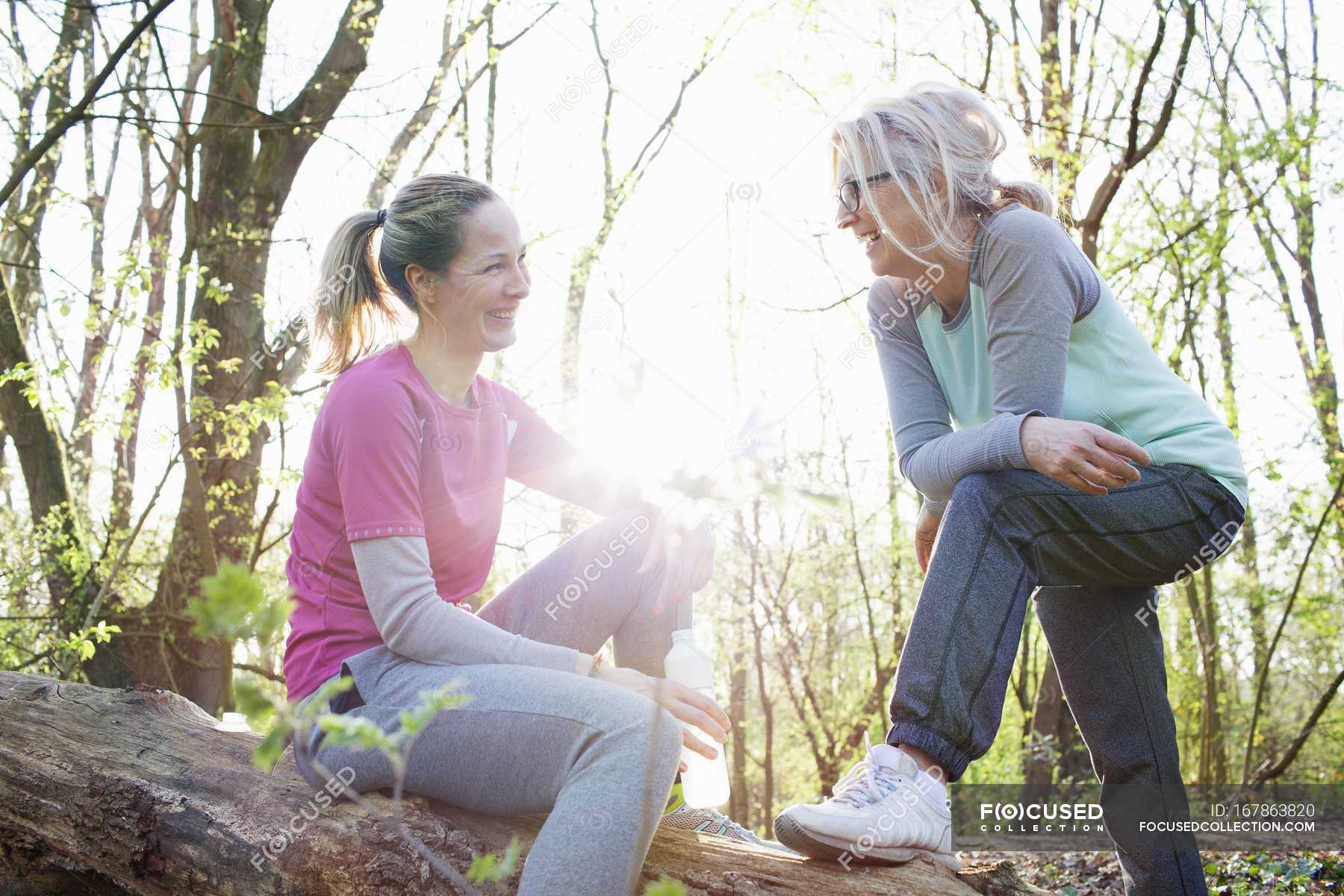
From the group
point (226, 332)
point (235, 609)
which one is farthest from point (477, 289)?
point (226, 332)

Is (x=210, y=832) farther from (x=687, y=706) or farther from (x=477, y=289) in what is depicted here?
(x=477, y=289)

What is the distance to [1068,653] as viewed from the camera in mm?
1817

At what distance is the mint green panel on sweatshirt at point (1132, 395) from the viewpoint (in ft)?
5.34

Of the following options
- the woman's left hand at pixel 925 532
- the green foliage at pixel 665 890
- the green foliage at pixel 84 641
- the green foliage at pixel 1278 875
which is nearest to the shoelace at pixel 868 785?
the woman's left hand at pixel 925 532

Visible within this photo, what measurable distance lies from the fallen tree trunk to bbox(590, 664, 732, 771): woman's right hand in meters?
0.23

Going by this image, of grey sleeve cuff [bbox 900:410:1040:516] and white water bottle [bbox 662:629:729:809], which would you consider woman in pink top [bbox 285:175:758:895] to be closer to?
white water bottle [bbox 662:629:729:809]

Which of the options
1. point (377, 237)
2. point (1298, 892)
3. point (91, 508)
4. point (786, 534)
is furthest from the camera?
point (786, 534)

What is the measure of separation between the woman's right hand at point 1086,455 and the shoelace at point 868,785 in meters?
0.52

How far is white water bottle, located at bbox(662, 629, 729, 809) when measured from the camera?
1.83m

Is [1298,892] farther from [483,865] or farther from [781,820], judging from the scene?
[483,865]

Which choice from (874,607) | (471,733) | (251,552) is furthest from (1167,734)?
(874,607)

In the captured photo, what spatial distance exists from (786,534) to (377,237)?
5.56 meters

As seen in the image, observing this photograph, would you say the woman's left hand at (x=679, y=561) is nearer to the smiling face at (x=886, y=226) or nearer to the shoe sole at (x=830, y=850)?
the shoe sole at (x=830, y=850)

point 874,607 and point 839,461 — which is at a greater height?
point 839,461
